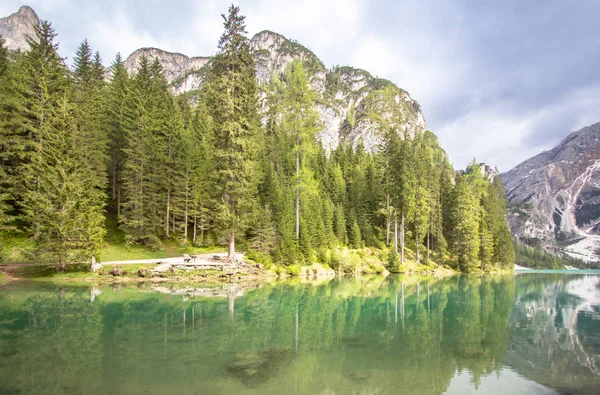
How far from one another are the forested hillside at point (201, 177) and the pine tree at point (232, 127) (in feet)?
0.40

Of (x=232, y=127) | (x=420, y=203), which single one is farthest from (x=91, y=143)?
(x=420, y=203)

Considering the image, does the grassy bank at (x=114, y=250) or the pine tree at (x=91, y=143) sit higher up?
the pine tree at (x=91, y=143)

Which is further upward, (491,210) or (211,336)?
(491,210)

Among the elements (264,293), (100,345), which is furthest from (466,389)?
(264,293)

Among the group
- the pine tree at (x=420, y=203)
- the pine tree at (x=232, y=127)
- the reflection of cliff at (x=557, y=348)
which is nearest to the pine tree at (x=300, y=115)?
the pine tree at (x=232, y=127)

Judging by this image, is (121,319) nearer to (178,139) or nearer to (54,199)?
(54,199)

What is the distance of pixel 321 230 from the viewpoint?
41781 millimetres

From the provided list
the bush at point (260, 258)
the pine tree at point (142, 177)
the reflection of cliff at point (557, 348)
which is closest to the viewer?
the reflection of cliff at point (557, 348)

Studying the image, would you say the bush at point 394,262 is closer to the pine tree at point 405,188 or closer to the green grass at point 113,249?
the pine tree at point 405,188

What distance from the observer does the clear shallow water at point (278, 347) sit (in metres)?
7.23

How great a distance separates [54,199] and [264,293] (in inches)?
703

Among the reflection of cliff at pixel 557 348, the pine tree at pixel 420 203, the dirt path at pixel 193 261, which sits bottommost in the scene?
the reflection of cliff at pixel 557 348

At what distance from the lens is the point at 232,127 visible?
1162 inches

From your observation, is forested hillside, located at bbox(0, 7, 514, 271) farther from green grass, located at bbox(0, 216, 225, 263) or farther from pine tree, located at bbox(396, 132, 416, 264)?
green grass, located at bbox(0, 216, 225, 263)
